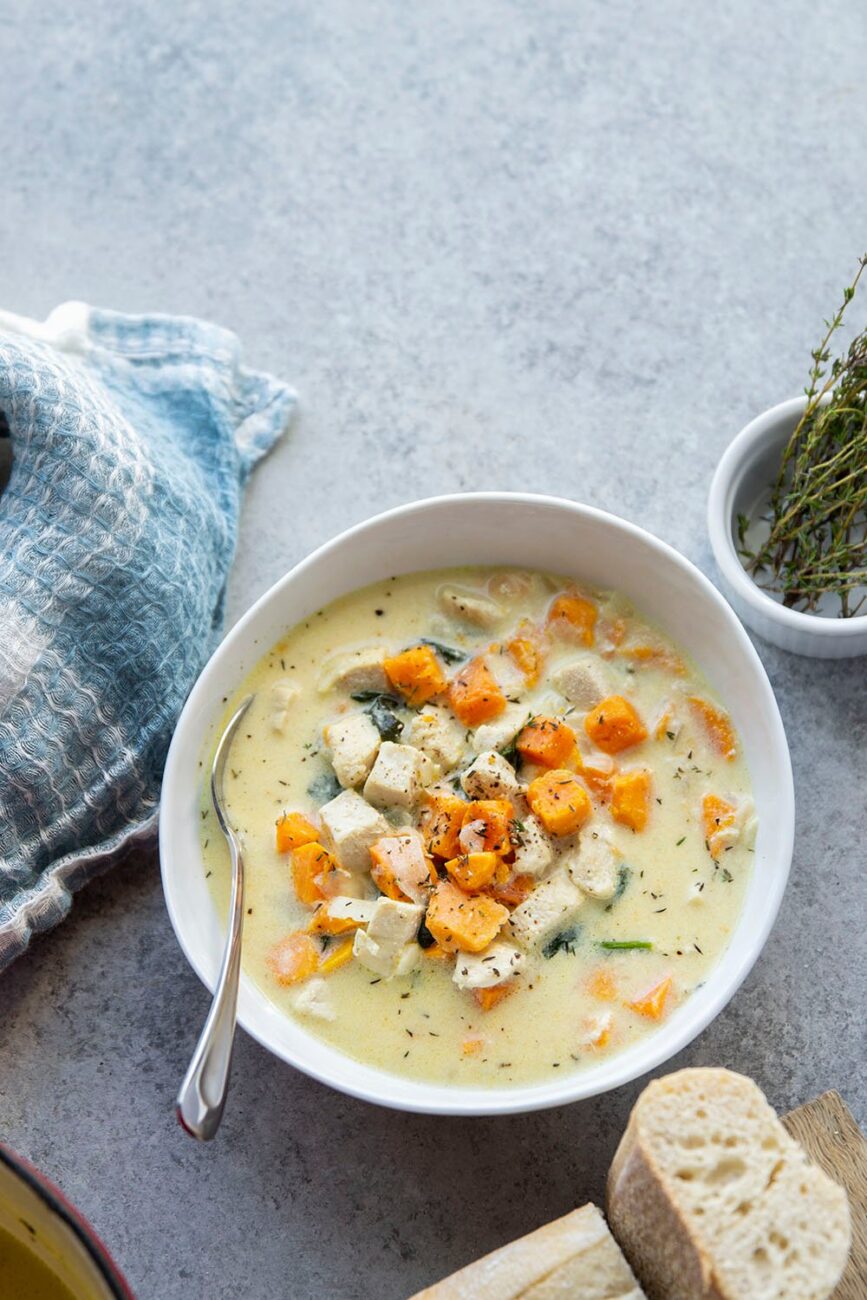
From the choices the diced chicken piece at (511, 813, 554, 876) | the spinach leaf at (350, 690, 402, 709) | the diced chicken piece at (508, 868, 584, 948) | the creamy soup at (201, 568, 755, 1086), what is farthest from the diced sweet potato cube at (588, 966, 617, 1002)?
the spinach leaf at (350, 690, 402, 709)

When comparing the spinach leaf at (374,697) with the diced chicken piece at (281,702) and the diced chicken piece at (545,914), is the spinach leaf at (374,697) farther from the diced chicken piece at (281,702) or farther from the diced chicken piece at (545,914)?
the diced chicken piece at (545,914)

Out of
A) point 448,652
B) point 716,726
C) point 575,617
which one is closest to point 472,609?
point 448,652

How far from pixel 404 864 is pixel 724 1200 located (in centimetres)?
82

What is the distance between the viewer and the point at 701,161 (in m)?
3.45

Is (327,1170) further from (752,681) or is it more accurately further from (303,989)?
(752,681)

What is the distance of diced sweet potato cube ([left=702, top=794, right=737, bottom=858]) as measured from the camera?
2664 mm

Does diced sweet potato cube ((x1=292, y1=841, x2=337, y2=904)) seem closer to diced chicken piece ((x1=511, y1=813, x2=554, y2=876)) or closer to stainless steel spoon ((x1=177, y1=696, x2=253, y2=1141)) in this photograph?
stainless steel spoon ((x1=177, y1=696, x2=253, y2=1141))

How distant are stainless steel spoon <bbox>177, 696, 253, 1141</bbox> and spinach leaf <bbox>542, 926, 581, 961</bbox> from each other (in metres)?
0.59

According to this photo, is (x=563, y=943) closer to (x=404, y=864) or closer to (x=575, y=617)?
(x=404, y=864)

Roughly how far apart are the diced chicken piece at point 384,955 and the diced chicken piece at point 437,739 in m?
0.37

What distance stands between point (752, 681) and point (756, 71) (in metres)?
1.76

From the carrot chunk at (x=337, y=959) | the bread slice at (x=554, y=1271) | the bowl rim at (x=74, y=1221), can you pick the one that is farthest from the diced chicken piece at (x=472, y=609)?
the bowl rim at (x=74, y=1221)

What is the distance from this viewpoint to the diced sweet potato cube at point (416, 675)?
2773 millimetres

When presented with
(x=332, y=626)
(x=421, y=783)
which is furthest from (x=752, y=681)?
(x=332, y=626)
